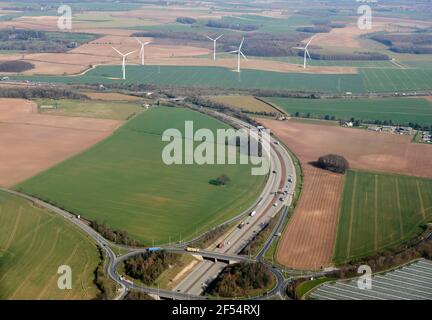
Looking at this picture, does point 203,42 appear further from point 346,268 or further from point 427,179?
point 346,268

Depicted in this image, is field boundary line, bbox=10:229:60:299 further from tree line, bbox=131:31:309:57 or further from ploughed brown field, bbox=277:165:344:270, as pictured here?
tree line, bbox=131:31:309:57

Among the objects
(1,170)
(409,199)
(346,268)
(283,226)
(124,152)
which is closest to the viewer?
(346,268)

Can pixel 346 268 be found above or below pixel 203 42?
below

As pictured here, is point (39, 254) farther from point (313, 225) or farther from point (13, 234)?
point (313, 225)

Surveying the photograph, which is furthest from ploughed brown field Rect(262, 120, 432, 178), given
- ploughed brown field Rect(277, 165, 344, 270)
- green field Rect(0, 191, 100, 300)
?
green field Rect(0, 191, 100, 300)

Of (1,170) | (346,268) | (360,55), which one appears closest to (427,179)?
(346,268)

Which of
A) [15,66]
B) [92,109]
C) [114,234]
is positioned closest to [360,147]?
[114,234]

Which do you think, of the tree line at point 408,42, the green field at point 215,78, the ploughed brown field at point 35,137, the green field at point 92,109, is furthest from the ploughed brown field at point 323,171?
the tree line at point 408,42
